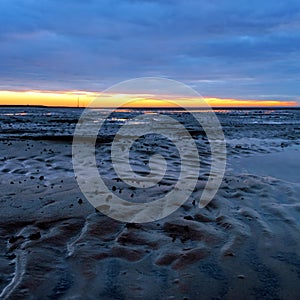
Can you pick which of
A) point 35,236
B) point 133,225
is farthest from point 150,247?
point 35,236

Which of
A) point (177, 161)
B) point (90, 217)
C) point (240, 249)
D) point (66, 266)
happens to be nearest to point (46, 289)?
point (66, 266)

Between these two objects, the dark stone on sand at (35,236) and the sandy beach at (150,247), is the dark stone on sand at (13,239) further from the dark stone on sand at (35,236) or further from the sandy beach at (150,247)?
the dark stone on sand at (35,236)

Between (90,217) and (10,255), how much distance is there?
177 centimetres

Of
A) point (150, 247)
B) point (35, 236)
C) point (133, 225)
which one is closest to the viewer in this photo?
point (150, 247)

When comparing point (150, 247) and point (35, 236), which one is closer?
point (150, 247)

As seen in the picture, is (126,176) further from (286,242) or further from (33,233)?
(286,242)

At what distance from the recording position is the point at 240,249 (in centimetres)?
474

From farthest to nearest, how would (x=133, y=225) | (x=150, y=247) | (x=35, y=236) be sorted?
(x=133, y=225)
(x=35, y=236)
(x=150, y=247)

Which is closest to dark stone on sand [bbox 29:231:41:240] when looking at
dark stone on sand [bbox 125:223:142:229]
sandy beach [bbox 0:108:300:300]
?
sandy beach [bbox 0:108:300:300]

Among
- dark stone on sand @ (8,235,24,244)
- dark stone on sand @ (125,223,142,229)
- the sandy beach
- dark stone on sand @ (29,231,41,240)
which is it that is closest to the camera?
the sandy beach

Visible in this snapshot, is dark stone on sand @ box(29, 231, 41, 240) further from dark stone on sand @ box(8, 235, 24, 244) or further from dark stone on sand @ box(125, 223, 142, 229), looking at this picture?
dark stone on sand @ box(125, 223, 142, 229)

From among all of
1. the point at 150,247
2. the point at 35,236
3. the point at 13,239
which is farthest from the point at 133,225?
the point at 13,239

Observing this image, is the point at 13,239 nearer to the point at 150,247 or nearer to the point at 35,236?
the point at 35,236

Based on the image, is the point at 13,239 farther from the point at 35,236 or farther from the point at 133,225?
the point at 133,225
